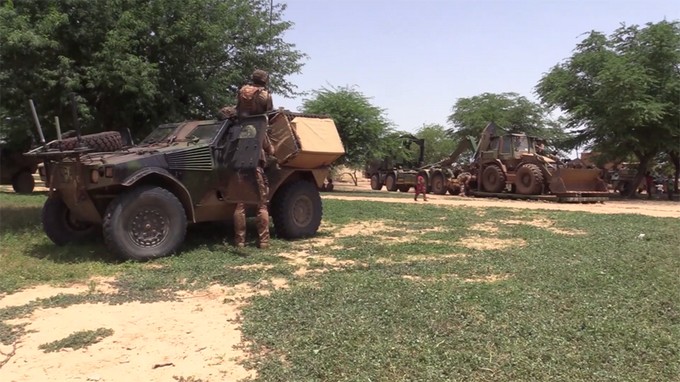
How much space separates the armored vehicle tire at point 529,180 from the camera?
20969 millimetres

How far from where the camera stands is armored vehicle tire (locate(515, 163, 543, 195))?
21.0 meters

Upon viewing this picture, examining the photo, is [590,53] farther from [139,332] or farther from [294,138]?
[139,332]

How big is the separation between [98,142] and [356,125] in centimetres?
1986

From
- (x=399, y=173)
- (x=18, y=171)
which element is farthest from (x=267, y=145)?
(x=399, y=173)

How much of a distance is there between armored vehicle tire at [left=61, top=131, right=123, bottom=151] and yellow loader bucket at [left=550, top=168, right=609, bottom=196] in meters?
15.8

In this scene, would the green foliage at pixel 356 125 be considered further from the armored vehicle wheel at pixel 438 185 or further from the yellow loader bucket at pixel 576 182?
the yellow loader bucket at pixel 576 182

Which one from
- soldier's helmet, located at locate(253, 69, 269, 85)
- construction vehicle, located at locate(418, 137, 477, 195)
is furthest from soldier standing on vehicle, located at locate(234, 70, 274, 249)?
construction vehicle, located at locate(418, 137, 477, 195)

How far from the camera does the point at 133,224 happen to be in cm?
740

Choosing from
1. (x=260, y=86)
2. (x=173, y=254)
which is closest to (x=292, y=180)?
(x=260, y=86)

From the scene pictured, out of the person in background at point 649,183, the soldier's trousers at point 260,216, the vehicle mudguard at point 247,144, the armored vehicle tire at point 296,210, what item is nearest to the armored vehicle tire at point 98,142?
the vehicle mudguard at point 247,144

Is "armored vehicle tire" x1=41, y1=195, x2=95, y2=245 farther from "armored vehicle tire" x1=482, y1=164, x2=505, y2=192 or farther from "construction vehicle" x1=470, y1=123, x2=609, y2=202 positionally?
"armored vehicle tire" x1=482, y1=164, x2=505, y2=192

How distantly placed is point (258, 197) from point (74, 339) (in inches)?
165

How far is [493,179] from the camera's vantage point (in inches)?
912

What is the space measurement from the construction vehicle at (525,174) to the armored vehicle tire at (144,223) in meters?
15.7
